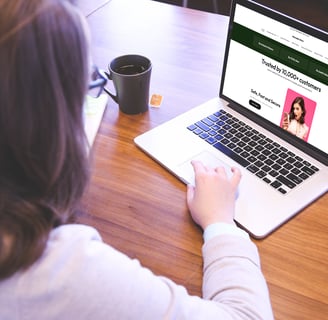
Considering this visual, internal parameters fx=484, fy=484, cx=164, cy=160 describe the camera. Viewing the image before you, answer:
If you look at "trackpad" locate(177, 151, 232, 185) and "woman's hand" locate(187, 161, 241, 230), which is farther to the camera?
"trackpad" locate(177, 151, 232, 185)

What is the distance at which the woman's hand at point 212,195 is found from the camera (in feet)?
2.79

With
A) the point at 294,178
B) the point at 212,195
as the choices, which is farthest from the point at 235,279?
the point at 294,178

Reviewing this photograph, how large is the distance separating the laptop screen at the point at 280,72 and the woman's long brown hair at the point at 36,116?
53cm

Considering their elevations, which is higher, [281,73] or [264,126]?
[281,73]

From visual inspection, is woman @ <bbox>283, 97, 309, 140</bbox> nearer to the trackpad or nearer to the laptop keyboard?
the laptop keyboard

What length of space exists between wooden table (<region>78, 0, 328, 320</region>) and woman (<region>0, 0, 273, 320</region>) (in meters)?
0.17

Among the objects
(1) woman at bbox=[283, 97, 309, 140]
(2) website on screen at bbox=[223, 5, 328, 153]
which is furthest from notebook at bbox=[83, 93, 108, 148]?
(1) woman at bbox=[283, 97, 309, 140]

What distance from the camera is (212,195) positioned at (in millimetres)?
884

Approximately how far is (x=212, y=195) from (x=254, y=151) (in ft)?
0.59

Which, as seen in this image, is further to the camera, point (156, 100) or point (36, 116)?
point (156, 100)

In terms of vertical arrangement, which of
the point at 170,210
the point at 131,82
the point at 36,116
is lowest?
the point at 170,210

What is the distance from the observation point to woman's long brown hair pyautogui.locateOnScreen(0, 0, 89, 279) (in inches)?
20.2

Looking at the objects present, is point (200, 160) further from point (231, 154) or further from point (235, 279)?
point (235, 279)

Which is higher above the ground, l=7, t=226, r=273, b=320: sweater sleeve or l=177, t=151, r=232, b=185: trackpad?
l=7, t=226, r=273, b=320: sweater sleeve
